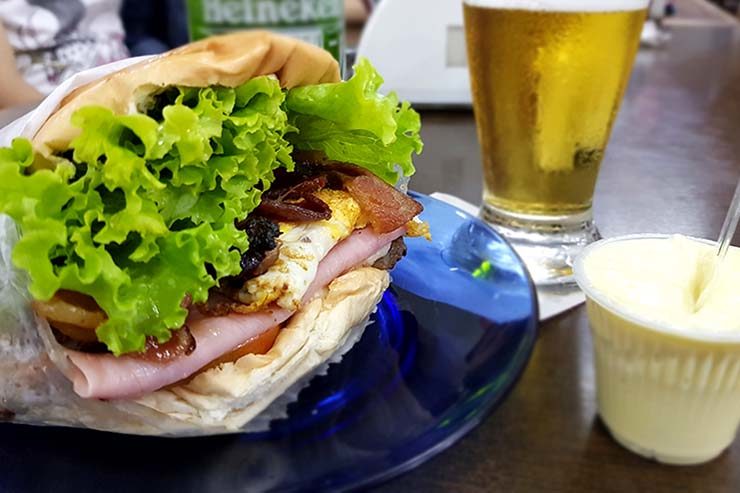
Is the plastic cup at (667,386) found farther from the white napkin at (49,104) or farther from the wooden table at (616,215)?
the white napkin at (49,104)

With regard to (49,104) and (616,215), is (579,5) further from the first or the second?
(49,104)

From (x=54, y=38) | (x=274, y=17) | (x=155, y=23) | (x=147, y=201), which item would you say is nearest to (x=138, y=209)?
(x=147, y=201)

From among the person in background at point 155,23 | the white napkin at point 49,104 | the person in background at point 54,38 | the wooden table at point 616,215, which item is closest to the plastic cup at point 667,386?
the wooden table at point 616,215

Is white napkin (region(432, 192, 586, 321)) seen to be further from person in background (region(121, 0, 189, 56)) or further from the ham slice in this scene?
person in background (region(121, 0, 189, 56))

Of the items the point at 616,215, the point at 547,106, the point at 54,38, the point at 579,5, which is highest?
the point at 579,5

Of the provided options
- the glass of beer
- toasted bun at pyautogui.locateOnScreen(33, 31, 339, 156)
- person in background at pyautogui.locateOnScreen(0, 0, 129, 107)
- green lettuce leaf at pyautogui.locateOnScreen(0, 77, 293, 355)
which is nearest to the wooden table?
the glass of beer

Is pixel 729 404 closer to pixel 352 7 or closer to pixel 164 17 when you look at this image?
pixel 164 17
